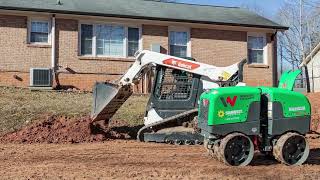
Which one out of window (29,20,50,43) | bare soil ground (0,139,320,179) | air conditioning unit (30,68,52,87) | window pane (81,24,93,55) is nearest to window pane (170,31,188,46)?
window pane (81,24,93,55)

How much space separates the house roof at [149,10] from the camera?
858 inches

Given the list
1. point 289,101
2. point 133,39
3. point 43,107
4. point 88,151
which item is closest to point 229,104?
point 289,101

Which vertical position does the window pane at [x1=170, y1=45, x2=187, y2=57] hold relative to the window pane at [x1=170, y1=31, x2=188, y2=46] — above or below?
below

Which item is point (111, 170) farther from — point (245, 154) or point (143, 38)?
point (143, 38)

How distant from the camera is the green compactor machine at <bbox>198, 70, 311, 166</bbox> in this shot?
956 cm

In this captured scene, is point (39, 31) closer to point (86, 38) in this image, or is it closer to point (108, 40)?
point (86, 38)

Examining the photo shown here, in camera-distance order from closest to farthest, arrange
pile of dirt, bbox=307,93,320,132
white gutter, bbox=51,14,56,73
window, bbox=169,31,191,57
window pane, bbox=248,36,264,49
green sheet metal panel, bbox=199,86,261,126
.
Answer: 1. green sheet metal panel, bbox=199,86,261,126
2. pile of dirt, bbox=307,93,320,132
3. white gutter, bbox=51,14,56,73
4. window, bbox=169,31,191,57
5. window pane, bbox=248,36,264,49

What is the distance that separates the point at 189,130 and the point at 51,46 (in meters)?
10.8

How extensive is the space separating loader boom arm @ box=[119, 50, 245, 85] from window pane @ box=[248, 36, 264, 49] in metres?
12.3

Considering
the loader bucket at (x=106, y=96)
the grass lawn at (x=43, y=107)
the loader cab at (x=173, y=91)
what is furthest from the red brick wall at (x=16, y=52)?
the loader cab at (x=173, y=91)

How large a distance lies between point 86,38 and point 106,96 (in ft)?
32.1

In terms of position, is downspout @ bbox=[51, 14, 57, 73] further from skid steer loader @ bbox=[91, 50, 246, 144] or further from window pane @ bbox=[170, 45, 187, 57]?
skid steer loader @ bbox=[91, 50, 246, 144]

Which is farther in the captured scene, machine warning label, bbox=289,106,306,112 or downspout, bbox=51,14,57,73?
downspout, bbox=51,14,57,73

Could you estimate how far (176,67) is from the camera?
42.9 ft
